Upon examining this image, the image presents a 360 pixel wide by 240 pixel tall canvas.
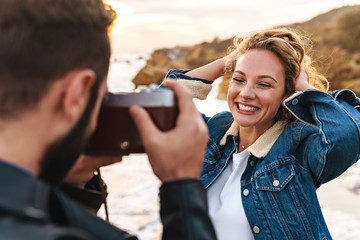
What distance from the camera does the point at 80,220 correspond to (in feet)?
2.41

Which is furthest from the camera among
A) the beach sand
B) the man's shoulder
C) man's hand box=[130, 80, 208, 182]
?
the beach sand

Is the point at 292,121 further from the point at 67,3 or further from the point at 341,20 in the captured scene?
the point at 341,20

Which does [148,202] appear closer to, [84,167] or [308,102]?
[308,102]

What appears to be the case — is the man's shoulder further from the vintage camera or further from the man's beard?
the vintage camera

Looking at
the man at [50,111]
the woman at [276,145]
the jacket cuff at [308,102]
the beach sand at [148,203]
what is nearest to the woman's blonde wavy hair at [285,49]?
the woman at [276,145]

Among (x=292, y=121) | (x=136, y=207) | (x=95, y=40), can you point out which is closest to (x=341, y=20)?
(x=136, y=207)

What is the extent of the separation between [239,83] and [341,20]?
14.0 metres

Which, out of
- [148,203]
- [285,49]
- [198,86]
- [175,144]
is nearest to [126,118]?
[175,144]

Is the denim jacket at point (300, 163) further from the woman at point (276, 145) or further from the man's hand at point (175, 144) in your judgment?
the man's hand at point (175, 144)

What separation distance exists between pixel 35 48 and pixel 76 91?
0.33ft

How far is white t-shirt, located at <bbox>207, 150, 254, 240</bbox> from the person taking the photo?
5.53 ft

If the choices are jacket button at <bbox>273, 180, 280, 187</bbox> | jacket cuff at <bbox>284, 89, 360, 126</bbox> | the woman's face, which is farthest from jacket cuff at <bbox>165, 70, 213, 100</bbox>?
jacket button at <bbox>273, 180, 280, 187</bbox>

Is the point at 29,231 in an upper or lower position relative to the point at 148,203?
upper

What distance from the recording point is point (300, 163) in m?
1.69
